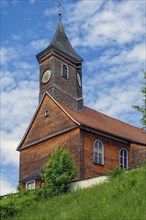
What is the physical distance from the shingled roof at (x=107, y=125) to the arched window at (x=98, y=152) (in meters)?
1.09

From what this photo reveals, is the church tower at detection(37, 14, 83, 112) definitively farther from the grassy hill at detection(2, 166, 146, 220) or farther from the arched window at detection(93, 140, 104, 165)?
the grassy hill at detection(2, 166, 146, 220)

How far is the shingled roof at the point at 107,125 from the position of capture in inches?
1471

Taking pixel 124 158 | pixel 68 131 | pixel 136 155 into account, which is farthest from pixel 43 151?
pixel 136 155

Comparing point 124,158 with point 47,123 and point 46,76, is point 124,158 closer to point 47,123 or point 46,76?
point 47,123

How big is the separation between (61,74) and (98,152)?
7.77m

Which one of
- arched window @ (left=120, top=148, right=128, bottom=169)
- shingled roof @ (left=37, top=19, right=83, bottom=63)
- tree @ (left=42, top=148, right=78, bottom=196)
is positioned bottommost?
tree @ (left=42, top=148, right=78, bottom=196)

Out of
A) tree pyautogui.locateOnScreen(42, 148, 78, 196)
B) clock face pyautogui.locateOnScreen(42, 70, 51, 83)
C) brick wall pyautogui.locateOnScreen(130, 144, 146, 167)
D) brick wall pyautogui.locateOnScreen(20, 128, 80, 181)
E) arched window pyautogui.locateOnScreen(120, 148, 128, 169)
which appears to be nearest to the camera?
tree pyautogui.locateOnScreen(42, 148, 78, 196)

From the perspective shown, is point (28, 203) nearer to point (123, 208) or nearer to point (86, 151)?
point (123, 208)

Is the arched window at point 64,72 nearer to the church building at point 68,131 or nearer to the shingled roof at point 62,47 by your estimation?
the church building at point 68,131

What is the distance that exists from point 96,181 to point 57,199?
406 centimetres

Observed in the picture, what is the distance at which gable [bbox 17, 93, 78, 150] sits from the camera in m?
37.2

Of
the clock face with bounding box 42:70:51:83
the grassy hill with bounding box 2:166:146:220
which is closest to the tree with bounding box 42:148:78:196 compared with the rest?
the grassy hill with bounding box 2:166:146:220

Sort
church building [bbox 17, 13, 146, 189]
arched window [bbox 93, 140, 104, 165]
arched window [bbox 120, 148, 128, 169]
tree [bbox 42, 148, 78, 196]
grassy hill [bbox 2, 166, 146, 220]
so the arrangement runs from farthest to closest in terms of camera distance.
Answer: arched window [bbox 120, 148, 128, 169] < arched window [bbox 93, 140, 104, 165] < church building [bbox 17, 13, 146, 189] < tree [bbox 42, 148, 78, 196] < grassy hill [bbox 2, 166, 146, 220]

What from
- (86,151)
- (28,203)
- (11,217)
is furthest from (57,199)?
(86,151)
